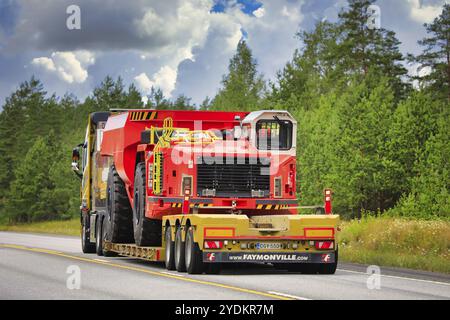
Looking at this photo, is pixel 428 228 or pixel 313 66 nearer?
pixel 428 228

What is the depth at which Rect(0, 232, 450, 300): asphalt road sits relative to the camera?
14891 millimetres

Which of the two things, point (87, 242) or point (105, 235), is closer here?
point (105, 235)

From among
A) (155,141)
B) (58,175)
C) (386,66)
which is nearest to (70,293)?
(155,141)

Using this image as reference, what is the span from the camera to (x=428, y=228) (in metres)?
27.7

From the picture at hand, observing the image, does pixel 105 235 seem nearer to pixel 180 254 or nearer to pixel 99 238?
pixel 99 238

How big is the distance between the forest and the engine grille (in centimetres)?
2077

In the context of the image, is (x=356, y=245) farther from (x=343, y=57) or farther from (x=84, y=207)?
(x=343, y=57)

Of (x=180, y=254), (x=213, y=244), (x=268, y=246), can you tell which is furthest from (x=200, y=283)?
(x=180, y=254)

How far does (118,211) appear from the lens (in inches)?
979

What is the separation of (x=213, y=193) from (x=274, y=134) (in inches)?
77.6

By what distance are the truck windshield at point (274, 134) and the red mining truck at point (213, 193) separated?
0.07 feet

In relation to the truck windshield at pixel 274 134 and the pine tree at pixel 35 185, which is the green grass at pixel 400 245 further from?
the pine tree at pixel 35 185
